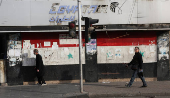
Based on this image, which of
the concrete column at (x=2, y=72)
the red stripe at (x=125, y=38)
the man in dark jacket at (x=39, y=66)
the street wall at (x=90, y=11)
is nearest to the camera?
the man in dark jacket at (x=39, y=66)

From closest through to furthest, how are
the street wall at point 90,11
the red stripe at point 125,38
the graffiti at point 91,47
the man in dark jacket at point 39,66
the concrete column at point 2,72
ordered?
the man in dark jacket at point 39,66 → the street wall at point 90,11 → the concrete column at point 2,72 → the graffiti at point 91,47 → the red stripe at point 125,38

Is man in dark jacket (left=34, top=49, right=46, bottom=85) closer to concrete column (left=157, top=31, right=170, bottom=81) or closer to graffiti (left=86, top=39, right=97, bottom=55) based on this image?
graffiti (left=86, top=39, right=97, bottom=55)

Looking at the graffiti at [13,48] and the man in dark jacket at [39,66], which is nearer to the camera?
the man in dark jacket at [39,66]

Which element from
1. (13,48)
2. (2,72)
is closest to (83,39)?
(13,48)

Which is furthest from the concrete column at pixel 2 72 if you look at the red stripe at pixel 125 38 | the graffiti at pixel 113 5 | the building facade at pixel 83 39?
the graffiti at pixel 113 5

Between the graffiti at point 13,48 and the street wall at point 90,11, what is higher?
the street wall at point 90,11

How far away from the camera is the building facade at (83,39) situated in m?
12.1

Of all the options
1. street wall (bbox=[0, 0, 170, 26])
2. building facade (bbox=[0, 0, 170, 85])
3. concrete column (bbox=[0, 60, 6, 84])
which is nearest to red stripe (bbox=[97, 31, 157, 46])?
building facade (bbox=[0, 0, 170, 85])

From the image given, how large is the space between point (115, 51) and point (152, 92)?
12.2 ft

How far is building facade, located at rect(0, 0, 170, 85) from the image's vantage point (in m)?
12.1

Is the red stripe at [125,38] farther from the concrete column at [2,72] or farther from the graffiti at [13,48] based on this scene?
the concrete column at [2,72]

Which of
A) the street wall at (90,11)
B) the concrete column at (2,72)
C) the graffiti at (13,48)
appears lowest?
the concrete column at (2,72)

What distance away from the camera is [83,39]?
12602 mm

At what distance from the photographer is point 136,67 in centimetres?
1064
